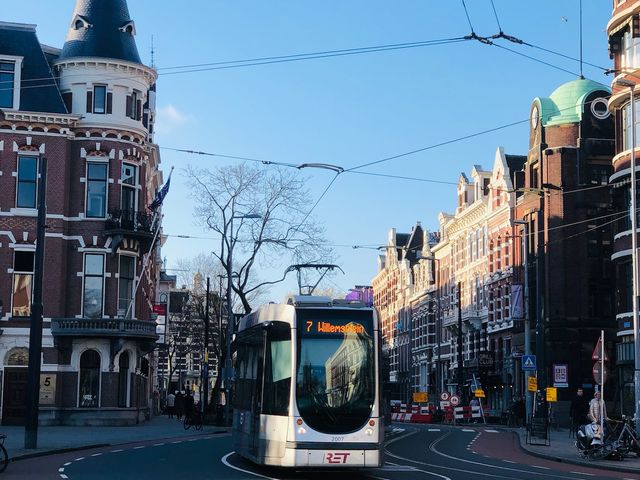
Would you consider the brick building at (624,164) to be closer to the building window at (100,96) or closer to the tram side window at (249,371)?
the building window at (100,96)

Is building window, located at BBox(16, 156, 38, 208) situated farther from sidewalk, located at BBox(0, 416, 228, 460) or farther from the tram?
the tram

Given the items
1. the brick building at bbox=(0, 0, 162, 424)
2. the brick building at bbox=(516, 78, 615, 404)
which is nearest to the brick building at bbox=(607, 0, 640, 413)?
the brick building at bbox=(516, 78, 615, 404)

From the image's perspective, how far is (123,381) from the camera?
52.0m

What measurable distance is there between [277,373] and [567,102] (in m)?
48.5

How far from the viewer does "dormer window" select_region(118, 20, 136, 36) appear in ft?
176

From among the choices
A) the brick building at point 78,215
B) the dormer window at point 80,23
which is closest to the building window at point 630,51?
the brick building at point 78,215

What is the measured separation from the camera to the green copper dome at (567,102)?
64625 millimetres

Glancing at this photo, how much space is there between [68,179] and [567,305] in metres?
30.1

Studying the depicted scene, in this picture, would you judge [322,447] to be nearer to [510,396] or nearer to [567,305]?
[567,305]

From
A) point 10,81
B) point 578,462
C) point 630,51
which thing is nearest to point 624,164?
point 630,51

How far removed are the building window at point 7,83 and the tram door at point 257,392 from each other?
109 ft

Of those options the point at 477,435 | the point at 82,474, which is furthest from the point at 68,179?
the point at 82,474

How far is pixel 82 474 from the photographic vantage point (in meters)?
22.1

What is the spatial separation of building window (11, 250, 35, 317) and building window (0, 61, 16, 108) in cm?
724
